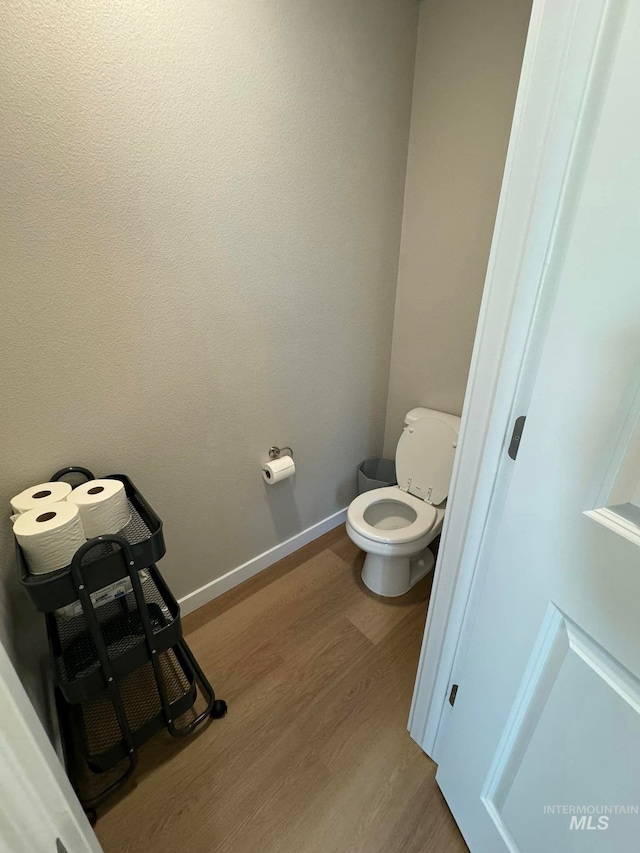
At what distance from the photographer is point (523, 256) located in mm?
591

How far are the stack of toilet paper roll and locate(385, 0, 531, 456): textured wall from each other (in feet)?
4.75

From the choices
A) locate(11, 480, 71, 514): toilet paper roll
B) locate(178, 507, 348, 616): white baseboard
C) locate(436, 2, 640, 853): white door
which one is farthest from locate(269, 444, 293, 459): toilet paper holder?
locate(436, 2, 640, 853): white door

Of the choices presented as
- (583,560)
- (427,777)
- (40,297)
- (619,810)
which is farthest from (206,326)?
(427,777)

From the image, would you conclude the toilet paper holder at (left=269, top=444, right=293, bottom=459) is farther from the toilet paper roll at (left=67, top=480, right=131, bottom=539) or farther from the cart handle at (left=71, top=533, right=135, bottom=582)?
the cart handle at (left=71, top=533, right=135, bottom=582)

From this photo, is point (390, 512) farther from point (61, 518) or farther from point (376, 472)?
point (61, 518)

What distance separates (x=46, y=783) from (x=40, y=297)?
99 centimetres

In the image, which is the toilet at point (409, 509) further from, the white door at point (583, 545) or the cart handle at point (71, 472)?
the cart handle at point (71, 472)

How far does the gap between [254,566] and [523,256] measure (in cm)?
163

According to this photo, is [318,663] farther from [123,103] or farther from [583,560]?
[123,103]

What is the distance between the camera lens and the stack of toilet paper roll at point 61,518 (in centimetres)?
81

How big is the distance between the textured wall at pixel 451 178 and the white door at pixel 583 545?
1122 mm

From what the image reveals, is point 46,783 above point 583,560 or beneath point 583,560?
beneath

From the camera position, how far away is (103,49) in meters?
0.87

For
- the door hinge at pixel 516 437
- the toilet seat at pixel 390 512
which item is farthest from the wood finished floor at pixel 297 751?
the door hinge at pixel 516 437
